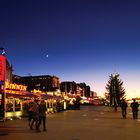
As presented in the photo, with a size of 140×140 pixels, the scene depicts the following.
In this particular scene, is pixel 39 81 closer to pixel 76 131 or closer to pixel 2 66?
pixel 2 66

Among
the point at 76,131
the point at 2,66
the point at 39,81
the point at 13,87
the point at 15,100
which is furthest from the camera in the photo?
the point at 39,81

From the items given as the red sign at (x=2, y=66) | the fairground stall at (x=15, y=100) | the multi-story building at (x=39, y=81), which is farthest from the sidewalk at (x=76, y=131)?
the multi-story building at (x=39, y=81)

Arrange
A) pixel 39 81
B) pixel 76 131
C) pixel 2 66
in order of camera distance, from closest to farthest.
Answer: pixel 76 131, pixel 2 66, pixel 39 81

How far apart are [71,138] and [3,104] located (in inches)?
738

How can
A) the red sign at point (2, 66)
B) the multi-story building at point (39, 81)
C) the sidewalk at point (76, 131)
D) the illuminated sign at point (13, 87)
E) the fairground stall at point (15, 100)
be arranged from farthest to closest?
the multi-story building at point (39, 81), the fairground stall at point (15, 100), the illuminated sign at point (13, 87), the red sign at point (2, 66), the sidewalk at point (76, 131)

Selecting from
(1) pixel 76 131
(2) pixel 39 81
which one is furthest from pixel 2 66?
(2) pixel 39 81

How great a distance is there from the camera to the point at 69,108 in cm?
7944

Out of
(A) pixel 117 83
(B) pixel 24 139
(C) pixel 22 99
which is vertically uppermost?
(A) pixel 117 83

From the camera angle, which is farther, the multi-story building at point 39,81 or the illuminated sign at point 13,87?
the multi-story building at point 39,81

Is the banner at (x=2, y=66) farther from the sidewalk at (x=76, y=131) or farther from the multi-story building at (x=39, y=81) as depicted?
the multi-story building at (x=39, y=81)

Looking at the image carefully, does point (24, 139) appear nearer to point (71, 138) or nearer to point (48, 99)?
point (71, 138)

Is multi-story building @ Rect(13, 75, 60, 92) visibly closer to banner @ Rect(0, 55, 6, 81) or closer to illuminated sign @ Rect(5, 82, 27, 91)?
illuminated sign @ Rect(5, 82, 27, 91)

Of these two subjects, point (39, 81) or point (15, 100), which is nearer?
point (15, 100)

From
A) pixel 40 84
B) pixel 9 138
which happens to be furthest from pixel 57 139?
pixel 40 84
